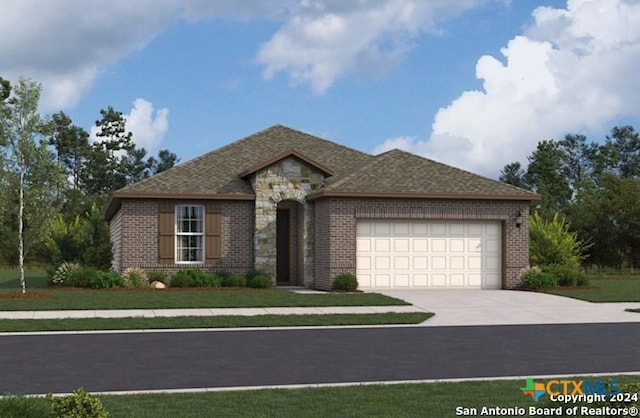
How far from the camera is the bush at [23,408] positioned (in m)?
7.44

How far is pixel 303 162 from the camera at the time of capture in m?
31.0

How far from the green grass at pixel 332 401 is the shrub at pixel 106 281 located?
18.7m

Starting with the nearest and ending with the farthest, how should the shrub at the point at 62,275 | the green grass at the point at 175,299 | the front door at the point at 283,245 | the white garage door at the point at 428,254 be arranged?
1. the green grass at the point at 175,299
2. the white garage door at the point at 428,254
3. the shrub at the point at 62,275
4. the front door at the point at 283,245

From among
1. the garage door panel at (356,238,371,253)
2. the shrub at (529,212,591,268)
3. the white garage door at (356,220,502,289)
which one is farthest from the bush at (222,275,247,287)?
the shrub at (529,212,591,268)

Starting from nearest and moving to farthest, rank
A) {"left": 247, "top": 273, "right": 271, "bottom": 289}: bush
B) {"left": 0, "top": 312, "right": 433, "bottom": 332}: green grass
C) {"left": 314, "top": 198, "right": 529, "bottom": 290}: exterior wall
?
{"left": 0, "top": 312, "right": 433, "bottom": 332}: green grass → {"left": 314, "top": 198, "right": 529, "bottom": 290}: exterior wall → {"left": 247, "top": 273, "right": 271, "bottom": 289}: bush

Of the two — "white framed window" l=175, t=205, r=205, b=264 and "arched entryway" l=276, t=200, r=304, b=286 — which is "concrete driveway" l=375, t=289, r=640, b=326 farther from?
"white framed window" l=175, t=205, r=205, b=264

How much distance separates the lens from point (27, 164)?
26.8 m

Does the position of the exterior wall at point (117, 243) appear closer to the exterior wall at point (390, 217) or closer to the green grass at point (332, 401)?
the exterior wall at point (390, 217)

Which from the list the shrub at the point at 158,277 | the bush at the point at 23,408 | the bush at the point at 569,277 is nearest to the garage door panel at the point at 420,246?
the bush at the point at 569,277

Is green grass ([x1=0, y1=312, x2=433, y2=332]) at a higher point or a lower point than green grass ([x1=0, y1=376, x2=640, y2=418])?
higher

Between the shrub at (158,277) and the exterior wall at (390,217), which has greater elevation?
the exterior wall at (390,217)

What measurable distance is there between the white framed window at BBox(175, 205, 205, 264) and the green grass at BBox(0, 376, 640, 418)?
2031 centimetres

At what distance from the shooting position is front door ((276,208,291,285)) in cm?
3284

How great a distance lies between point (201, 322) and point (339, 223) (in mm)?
10417
